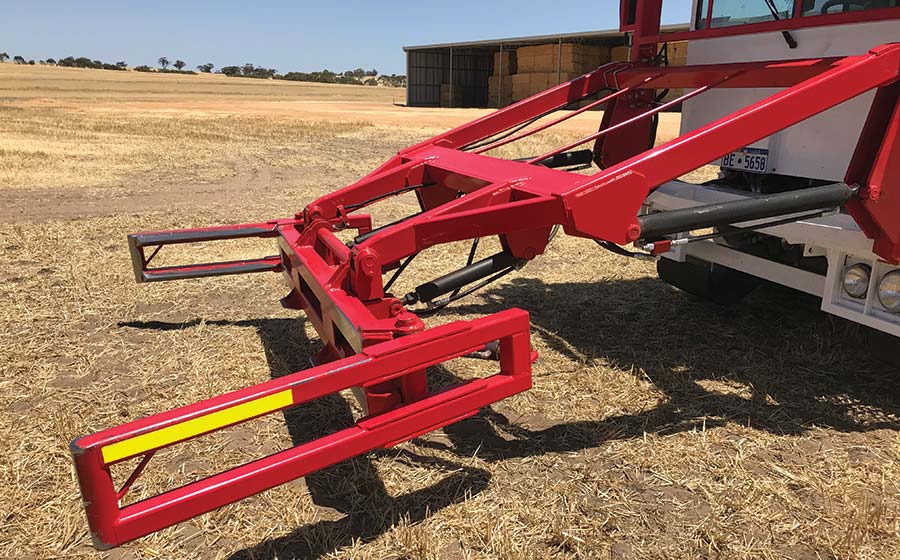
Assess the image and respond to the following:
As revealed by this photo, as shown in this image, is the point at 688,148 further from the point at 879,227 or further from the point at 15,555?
the point at 15,555

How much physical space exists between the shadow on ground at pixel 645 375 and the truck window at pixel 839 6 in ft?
5.63

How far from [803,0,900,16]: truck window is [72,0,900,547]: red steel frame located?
521 mm

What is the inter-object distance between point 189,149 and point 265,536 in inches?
540

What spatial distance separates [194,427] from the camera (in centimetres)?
186

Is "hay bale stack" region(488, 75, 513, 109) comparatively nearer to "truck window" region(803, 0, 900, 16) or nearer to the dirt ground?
the dirt ground

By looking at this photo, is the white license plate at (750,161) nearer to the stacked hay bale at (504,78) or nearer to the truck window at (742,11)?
the truck window at (742,11)

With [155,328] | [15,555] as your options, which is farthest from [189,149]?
[15,555]

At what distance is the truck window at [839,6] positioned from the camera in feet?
11.0

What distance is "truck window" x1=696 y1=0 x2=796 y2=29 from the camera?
381cm

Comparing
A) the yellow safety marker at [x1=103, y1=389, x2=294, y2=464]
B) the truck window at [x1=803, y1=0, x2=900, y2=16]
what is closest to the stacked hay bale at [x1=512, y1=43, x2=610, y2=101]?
the truck window at [x1=803, y1=0, x2=900, y2=16]

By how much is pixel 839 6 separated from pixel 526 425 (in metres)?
2.76

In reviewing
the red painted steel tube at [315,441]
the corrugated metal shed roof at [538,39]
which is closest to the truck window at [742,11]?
the red painted steel tube at [315,441]

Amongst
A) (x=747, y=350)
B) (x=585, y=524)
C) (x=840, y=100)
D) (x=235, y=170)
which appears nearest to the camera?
(x=585, y=524)

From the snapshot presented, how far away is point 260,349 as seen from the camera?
13.5 ft
